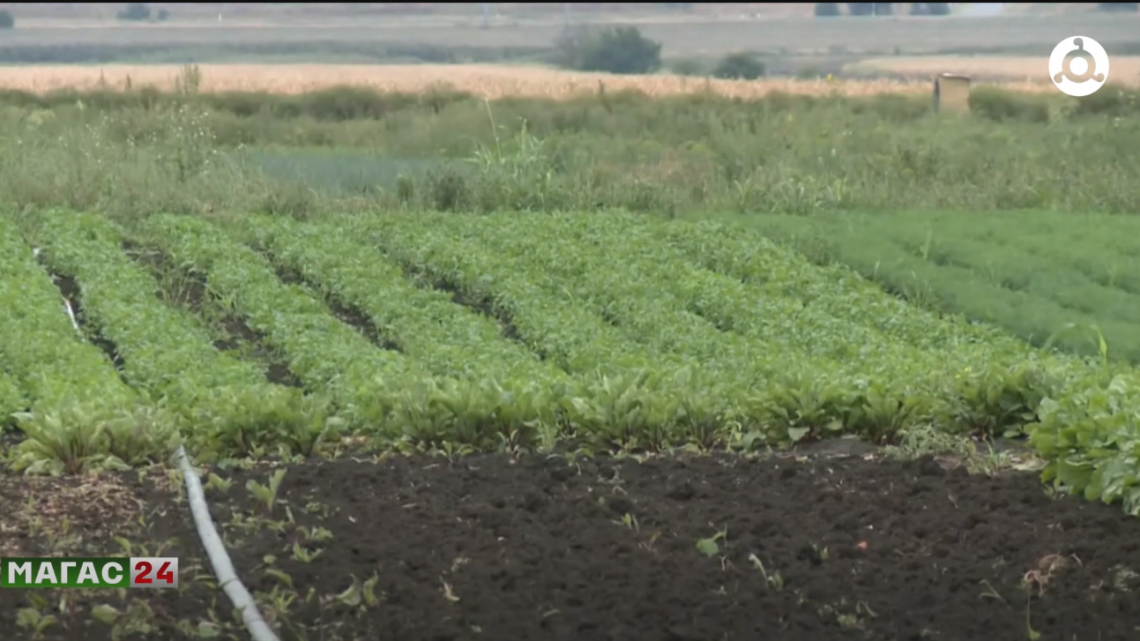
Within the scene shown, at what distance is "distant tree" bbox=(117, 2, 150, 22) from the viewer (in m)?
12.1

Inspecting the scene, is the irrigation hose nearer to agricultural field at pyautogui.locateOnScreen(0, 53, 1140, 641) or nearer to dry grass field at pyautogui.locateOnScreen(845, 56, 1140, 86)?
agricultural field at pyautogui.locateOnScreen(0, 53, 1140, 641)

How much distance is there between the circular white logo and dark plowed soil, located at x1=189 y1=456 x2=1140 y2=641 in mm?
6811

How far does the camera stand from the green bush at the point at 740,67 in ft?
47.1

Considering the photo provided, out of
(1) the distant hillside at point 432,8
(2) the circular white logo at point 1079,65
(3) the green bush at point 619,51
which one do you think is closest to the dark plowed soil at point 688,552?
(1) the distant hillside at point 432,8

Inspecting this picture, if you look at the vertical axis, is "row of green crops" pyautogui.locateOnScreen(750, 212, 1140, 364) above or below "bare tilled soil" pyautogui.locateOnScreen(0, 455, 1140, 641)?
below

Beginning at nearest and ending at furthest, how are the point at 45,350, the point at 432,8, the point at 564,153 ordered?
the point at 45,350
the point at 432,8
the point at 564,153

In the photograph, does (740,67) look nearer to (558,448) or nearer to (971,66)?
(971,66)

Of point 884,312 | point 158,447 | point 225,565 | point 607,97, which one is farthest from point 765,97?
point 225,565

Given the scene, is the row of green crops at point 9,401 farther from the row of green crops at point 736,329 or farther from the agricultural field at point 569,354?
the row of green crops at point 736,329

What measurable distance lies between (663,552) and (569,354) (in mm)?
3479

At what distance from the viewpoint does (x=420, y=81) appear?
1470 cm

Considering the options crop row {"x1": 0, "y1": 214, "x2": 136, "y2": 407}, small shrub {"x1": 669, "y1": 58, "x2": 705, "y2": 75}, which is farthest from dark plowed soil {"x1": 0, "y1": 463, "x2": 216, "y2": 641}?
small shrub {"x1": 669, "y1": 58, "x2": 705, "y2": 75}

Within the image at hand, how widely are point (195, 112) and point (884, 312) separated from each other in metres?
8.10

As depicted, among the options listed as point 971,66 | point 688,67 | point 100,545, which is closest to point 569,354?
point 100,545
